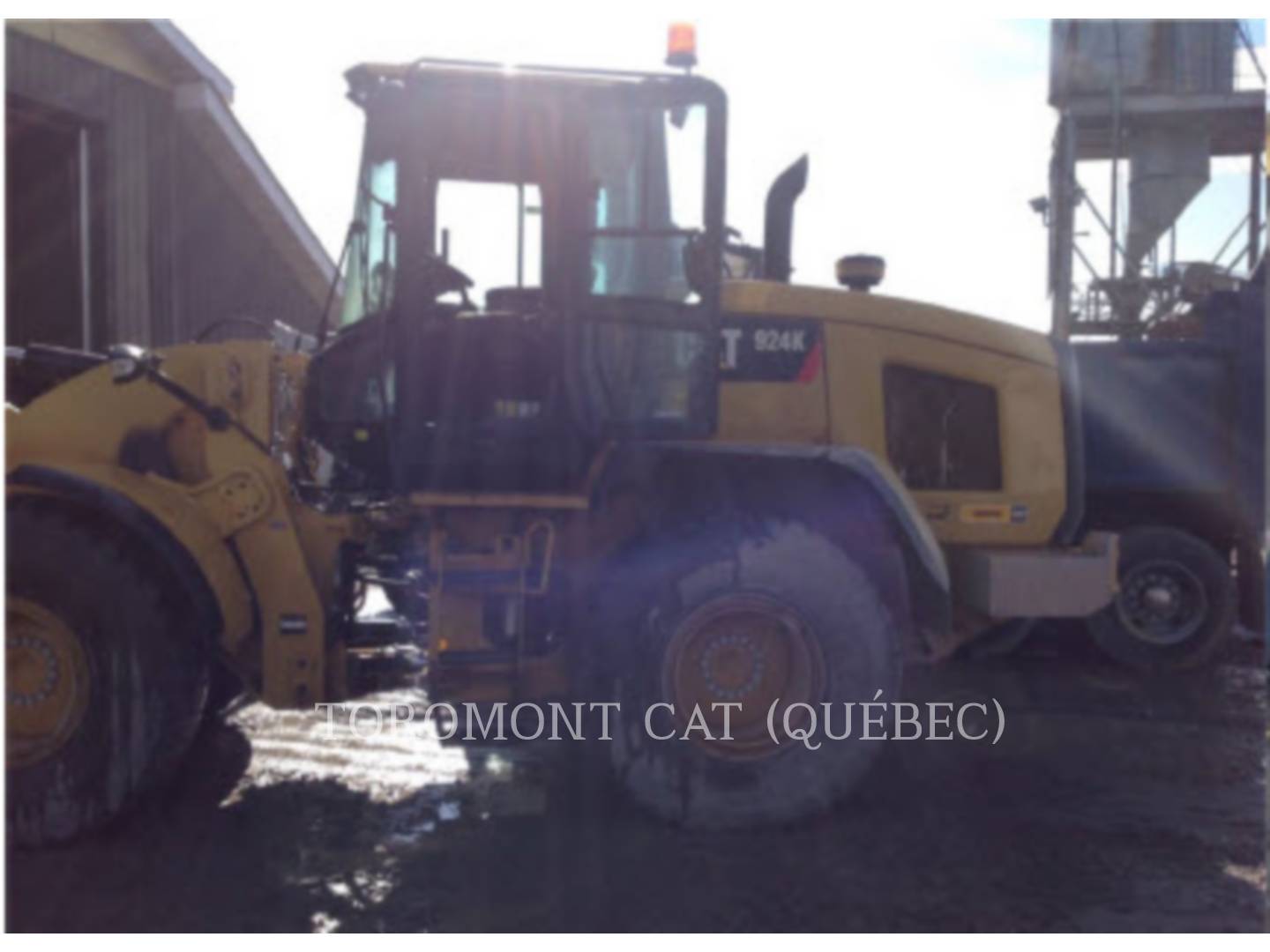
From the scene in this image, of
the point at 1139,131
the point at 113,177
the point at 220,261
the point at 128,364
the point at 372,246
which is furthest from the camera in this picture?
the point at 1139,131

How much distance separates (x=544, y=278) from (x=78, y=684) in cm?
219

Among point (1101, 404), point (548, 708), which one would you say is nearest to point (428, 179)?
point (548, 708)

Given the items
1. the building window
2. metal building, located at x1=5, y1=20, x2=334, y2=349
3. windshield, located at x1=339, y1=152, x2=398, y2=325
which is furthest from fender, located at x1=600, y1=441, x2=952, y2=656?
metal building, located at x1=5, y1=20, x2=334, y2=349

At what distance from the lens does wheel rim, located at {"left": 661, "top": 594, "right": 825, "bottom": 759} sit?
4.14 meters

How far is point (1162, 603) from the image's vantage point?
7477mm

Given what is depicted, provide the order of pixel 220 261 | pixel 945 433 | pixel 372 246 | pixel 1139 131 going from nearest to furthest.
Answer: pixel 372 246, pixel 945 433, pixel 220 261, pixel 1139 131

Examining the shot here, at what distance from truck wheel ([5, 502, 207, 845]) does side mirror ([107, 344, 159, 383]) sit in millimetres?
596

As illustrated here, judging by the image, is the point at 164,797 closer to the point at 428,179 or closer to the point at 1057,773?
the point at 428,179

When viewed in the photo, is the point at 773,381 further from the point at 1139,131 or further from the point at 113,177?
the point at 1139,131

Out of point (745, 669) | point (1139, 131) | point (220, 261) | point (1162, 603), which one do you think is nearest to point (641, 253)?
point (745, 669)

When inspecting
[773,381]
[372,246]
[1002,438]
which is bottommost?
[1002,438]

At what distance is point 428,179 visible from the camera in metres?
4.19

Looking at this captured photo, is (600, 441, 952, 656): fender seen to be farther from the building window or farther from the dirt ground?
the dirt ground
